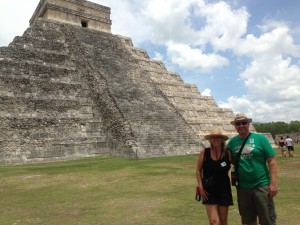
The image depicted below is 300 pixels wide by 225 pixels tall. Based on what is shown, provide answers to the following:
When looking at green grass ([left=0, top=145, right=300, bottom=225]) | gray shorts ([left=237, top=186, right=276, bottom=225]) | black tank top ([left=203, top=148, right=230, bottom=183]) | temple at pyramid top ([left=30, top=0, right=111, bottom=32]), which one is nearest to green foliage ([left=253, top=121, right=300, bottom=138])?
temple at pyramid top ([left=30, top=0, right=111, bottom=32])

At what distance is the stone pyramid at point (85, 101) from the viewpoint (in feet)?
53.0

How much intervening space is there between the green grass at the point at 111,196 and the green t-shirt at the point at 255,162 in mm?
1816

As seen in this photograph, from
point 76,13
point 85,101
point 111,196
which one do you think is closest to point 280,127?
point 76,13

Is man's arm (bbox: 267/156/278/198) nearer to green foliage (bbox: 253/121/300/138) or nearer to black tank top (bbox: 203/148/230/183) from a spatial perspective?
black tank top (bbox: 203/148/230/183)

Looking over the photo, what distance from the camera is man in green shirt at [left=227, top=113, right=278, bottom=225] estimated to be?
4180mm

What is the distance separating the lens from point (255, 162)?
4.26 metres

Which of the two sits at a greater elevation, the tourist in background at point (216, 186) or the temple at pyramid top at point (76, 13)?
the temple at pyramid top at point (76, 13)

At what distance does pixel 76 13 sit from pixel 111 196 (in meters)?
20.1

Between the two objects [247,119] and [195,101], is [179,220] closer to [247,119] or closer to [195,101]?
[247,119]

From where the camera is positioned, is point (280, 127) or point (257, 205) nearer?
point (257, 205)

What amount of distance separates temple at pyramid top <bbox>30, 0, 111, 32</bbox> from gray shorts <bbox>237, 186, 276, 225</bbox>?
22632 mm

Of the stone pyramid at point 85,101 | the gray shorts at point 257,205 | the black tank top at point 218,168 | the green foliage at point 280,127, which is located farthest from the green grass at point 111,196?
the green foliage at point 280,127

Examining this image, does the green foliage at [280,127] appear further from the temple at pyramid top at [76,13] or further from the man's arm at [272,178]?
the man's arm at [272,178]

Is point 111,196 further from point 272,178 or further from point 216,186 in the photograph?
point 272,178
